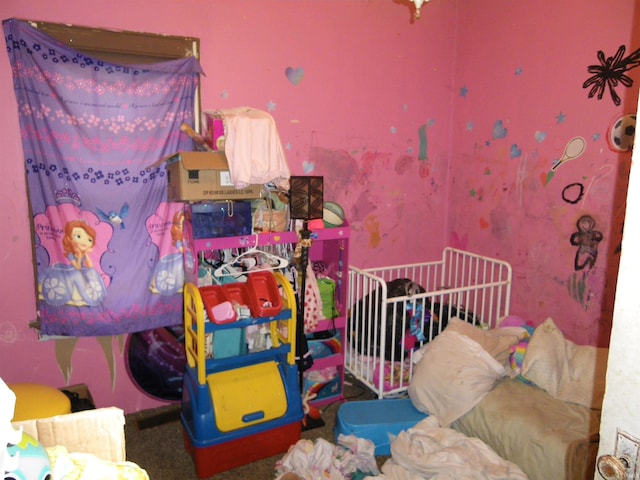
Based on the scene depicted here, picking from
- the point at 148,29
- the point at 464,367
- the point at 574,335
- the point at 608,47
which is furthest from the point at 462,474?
the point at 148,29

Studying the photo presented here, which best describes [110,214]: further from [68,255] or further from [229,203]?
[229,203]

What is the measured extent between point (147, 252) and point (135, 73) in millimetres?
967

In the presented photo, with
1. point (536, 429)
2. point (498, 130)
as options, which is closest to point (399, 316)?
point (536, 429)

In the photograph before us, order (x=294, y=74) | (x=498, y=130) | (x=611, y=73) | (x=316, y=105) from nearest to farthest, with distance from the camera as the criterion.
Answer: (x=611, y=73)
(x=294, y=74)
(x=316, y=105)
(x=498, y=130)

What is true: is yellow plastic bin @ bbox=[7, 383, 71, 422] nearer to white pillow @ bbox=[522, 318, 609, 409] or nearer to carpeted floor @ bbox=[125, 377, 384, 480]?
carpeted floor @ bbox=[125, 377, 384, 480]

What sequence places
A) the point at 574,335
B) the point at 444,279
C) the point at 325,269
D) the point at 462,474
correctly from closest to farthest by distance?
1. the point at 462,474
2. the point at 574,335
3. the point at 325,269
4. the point at 444,279

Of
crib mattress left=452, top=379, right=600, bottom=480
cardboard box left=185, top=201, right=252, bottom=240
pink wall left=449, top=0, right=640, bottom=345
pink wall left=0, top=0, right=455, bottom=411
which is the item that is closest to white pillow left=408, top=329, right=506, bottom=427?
crib mattress left=452, top=379, right=600, bottom=480

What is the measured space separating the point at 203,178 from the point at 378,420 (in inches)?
61.1

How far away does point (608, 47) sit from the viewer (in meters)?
2.50

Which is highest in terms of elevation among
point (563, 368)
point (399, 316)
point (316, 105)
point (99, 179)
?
point (316, 105)

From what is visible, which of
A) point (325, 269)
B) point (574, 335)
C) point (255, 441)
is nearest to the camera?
point (255, 441)

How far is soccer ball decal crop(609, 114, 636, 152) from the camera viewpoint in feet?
7.96

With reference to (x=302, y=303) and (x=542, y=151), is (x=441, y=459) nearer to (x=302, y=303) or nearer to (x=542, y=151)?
(x=302, y=303)

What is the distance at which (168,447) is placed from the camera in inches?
96.8
